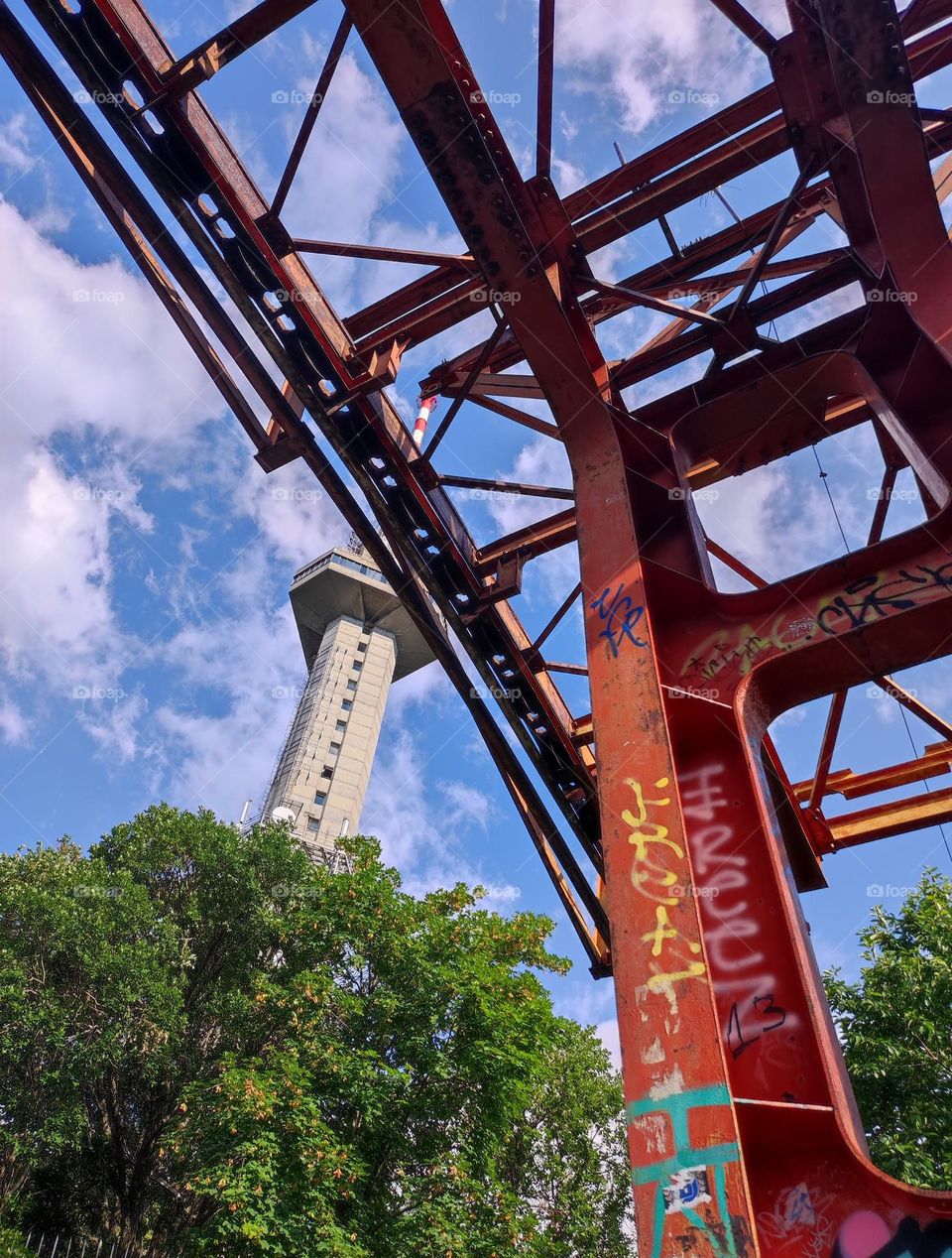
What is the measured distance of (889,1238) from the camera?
8.31ft

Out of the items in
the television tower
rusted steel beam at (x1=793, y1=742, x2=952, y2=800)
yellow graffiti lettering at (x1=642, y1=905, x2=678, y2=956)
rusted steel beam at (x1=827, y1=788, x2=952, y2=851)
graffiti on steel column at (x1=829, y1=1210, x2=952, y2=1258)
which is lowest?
graffiti on steel column at (x1=829, y1=1210, x2=952, y2=1258)

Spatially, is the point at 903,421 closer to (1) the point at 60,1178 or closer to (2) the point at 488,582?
(2) the point at 488,582

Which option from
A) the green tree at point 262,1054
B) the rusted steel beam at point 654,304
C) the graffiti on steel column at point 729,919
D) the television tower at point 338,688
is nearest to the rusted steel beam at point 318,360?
the rusted steel beam at point 654,304

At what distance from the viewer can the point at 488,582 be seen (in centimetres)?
705

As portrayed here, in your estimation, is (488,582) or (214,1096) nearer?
(488,582)

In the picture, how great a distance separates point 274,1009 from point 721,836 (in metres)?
11.6

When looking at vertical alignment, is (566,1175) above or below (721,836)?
above

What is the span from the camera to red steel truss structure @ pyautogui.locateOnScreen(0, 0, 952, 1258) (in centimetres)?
287

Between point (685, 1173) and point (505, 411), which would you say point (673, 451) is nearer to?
point (505, 411)

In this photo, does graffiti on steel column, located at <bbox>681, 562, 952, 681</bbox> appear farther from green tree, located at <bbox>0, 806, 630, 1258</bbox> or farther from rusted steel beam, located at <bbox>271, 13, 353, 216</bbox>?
green tree, located at <bbox>0, 806, 630, 1258</bbox>

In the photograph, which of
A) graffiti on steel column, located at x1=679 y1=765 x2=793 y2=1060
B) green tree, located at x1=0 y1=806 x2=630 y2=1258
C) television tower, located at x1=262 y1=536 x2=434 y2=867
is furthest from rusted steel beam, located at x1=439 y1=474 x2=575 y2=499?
television tower, located at x1=262 y1=536 x2=434 y2=867

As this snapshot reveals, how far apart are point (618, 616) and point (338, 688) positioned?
177 feet

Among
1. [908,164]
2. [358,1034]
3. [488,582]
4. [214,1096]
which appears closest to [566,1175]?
[358,1034]

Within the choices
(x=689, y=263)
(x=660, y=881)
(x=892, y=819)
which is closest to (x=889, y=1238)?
(x=660, y=881)
